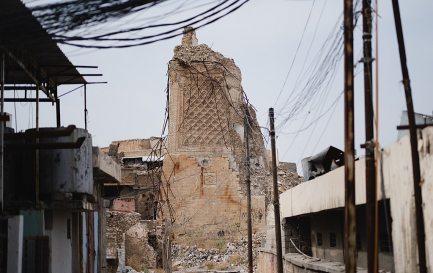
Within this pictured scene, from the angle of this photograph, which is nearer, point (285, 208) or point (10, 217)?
point (10, 217)

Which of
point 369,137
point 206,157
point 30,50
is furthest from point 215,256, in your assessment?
point 369,137

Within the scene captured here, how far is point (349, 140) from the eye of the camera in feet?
27.0

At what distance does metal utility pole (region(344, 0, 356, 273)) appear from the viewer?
8148 millimetres

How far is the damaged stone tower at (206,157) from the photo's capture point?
32.1 meters

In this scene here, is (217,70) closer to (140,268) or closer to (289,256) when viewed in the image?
(140,268)

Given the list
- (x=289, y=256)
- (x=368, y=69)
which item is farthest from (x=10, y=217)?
(x=289, y=256)

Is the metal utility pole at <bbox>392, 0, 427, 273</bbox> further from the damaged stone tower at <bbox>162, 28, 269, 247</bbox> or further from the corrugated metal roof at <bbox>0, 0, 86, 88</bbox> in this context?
the damaged stone tower at <bbox>162, 28, 269, 247</bbox>

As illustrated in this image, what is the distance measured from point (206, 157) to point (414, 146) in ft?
82.9

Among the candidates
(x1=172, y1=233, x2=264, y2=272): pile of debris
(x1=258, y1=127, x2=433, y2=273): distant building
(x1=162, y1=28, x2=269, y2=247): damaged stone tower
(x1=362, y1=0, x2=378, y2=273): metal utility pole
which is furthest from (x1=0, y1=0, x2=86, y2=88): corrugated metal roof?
(x1=162, y1=28, x2=269, y2=247): damaged stone tower

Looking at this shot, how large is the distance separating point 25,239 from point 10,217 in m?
1.32

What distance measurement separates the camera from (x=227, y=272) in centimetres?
2572

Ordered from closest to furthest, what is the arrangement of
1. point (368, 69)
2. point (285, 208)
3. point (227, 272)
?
point (368, 69) → point (285, 208) → point (227, 272)

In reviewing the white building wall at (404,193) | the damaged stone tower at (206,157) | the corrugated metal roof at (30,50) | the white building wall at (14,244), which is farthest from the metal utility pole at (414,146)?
the damaged stone tower at (206,157)

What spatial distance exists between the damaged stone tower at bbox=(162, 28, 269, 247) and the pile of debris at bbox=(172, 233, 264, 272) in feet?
2.13
